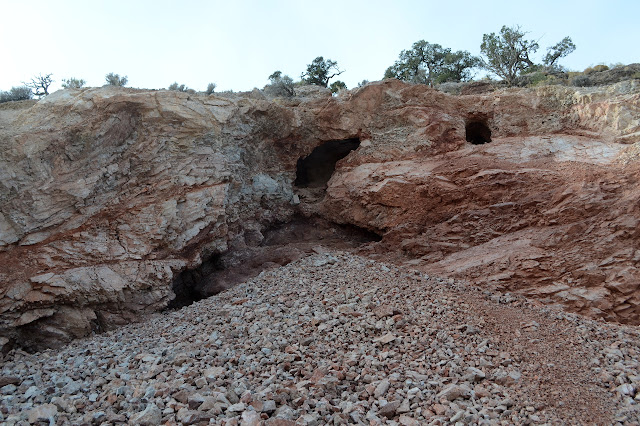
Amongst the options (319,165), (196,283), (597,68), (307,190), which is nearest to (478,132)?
(319,165)

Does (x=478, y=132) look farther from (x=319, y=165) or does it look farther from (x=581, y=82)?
(x=581, y=82)

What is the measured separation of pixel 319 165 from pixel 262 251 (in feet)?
12.9

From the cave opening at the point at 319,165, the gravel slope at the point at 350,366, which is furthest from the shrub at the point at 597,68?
the gravel slope at the point at 350,366

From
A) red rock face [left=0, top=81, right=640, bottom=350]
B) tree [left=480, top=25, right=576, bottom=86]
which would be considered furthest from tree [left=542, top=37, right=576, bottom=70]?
red rock face [left=0, top=81, right=640, bottom=350]

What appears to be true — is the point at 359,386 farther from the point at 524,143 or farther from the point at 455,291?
the point at 524,143

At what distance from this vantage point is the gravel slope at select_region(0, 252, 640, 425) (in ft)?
15.0

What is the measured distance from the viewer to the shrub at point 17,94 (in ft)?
42.7

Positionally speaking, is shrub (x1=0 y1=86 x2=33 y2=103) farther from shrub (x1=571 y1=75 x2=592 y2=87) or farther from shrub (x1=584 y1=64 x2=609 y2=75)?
shrub (x1=584 y1=64 x2=609 y2=75)

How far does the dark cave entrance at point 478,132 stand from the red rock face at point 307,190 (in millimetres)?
140

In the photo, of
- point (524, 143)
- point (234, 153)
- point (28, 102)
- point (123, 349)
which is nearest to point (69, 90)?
point (28, 102)

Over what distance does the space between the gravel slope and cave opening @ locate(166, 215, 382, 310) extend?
208cm

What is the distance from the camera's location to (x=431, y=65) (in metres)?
25.0

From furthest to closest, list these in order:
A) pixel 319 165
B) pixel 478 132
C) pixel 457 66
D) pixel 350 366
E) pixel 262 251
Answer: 1. pixel 457 66
2. pixel 319 165
3. pixel 478 132
4. pixel 262 251
5. pixel 350 366

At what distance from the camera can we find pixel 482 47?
2248 centimetres
